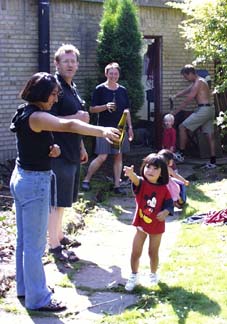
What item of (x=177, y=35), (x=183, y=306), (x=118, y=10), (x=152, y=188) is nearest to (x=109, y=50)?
(x=118, y=10)

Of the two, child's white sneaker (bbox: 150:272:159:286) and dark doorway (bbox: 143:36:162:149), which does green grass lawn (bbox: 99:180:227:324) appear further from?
dark doorway (bbox: 143:36:162:149)

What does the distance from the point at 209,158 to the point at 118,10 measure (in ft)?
11.3

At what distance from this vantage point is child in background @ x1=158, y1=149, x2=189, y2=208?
6561mm

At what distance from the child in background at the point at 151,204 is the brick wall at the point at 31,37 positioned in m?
5.30

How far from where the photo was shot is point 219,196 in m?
8.37

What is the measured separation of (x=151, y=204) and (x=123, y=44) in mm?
6094

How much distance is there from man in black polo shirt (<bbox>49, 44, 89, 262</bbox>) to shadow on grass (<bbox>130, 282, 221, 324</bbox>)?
1.09 m

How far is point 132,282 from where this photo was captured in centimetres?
477

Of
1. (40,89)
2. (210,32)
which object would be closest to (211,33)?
(210,32)

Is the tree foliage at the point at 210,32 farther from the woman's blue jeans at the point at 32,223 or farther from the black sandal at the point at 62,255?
the woman's blue jeans at the point at 32,223

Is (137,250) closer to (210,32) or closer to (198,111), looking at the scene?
(210,32)

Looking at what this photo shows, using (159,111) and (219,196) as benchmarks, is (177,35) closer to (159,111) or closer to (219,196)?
(159,111)

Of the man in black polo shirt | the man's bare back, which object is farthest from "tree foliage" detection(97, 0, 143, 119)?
the man in black polo shirt

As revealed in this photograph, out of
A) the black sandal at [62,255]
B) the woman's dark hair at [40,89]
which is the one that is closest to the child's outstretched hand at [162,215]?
the black sandal at [62,255]
